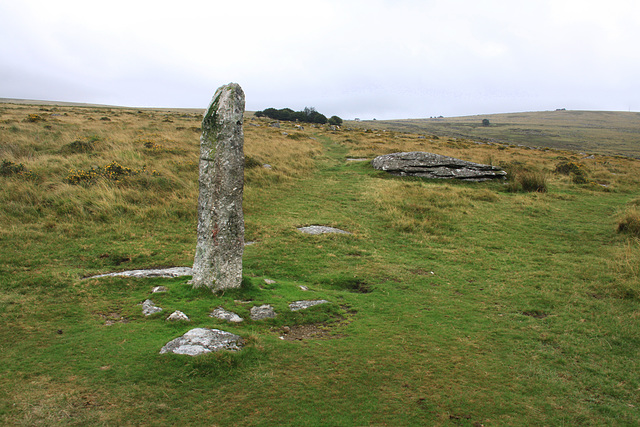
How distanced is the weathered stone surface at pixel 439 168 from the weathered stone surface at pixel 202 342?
18.4m

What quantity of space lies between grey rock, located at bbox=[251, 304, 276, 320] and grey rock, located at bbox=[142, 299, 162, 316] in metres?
1.60

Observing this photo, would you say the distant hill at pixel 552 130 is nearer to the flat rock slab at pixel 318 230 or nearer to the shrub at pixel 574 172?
the shrub at pixel 574 172

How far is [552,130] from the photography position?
111125 millimetres

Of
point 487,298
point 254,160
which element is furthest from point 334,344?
point 254,160

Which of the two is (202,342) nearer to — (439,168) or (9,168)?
(9,168)

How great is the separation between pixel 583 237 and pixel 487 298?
7.09m

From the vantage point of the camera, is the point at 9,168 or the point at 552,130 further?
the point at 552,130

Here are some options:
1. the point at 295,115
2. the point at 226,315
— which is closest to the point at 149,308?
the point at 226,315

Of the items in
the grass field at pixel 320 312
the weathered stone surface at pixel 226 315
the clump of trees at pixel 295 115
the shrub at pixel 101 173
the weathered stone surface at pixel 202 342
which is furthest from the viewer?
the clump of trees at pixel 295 115

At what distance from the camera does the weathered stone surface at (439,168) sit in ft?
71.8

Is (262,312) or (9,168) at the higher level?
(9,168)

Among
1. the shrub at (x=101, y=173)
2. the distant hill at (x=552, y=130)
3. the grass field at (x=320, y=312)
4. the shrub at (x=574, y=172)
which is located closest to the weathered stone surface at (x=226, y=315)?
the grass field at (x=320, y=312)

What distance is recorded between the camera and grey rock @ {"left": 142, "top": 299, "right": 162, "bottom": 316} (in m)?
6.30

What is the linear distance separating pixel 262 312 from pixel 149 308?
6.39 feet
